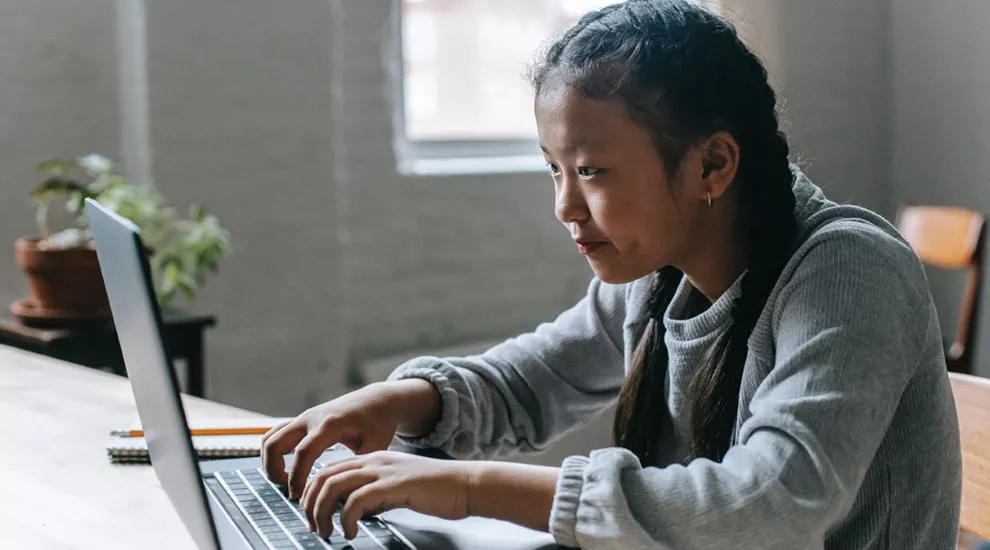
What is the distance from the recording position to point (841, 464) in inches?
29.3

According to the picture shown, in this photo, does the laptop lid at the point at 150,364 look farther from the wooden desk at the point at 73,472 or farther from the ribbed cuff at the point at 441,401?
the ribbed cuff at the point at 441,401

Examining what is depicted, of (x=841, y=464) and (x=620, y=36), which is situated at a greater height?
(x=620, y=36)

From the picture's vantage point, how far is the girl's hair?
863 mm

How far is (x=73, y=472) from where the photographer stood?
1063 mm

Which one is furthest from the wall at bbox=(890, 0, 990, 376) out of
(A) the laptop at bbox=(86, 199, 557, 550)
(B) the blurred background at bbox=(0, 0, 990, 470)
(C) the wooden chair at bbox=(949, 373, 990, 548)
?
(A) the laptop at bbox=(86, 199, 557, 550)

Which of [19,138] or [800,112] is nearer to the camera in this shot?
[19,138]

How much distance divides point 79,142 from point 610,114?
1679 millimetres

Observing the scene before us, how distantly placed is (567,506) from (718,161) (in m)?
0.33

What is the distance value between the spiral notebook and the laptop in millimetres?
78

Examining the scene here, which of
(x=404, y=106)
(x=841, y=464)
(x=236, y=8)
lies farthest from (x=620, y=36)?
(x=404, y=106)

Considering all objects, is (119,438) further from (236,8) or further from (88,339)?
(236,8)

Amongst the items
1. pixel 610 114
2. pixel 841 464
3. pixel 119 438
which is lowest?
pixel 119 438

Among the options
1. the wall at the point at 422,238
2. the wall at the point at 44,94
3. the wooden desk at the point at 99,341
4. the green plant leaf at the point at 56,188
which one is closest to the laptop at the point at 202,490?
the wooden desk at the point at 99,341

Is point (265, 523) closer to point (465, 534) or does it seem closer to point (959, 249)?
point (465, 534)
